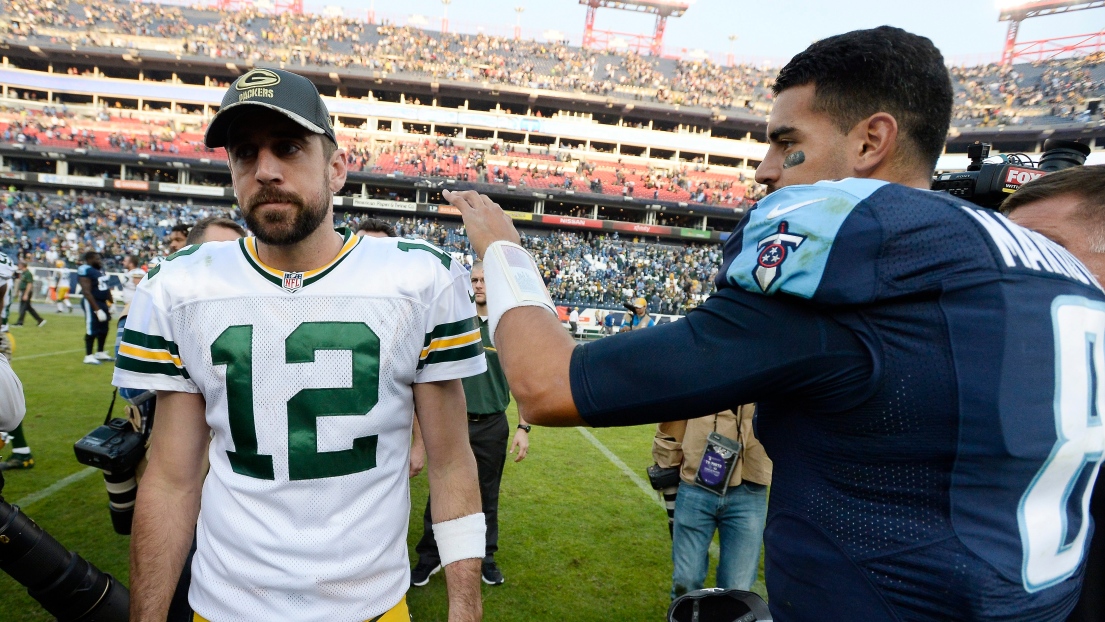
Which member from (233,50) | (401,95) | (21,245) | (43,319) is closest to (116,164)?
(233,50)

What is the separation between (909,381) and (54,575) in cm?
363

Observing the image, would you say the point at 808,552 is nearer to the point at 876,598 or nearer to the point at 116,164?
the point at 876,598

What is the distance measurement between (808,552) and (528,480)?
20.2ft

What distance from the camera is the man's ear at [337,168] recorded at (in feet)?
6.82

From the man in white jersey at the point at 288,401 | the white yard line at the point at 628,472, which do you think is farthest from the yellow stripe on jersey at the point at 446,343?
the white yard line at the point at 628,472

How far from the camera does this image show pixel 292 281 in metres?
1.92

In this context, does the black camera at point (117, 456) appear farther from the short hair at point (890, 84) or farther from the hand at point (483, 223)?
the short hair at point (890, 84)

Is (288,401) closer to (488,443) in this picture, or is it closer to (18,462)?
(488,443)

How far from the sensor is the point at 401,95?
4531 centimetres

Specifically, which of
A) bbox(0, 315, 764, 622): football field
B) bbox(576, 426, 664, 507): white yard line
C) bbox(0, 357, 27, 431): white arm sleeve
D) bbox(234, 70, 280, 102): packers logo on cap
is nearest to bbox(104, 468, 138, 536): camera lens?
bbox(0, 357, 27, 431): white arm sleeve

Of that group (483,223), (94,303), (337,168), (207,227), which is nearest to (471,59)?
(94,303)

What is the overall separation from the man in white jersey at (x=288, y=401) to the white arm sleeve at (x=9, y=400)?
161 cm

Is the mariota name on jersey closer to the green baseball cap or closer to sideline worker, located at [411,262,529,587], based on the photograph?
the green baseball cap

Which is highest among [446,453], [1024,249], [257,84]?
[257,84]
